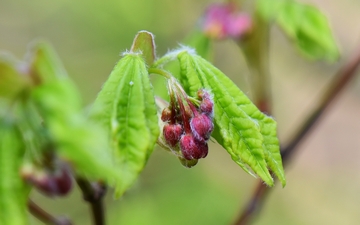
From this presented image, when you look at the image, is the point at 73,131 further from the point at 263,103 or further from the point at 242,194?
the point at 242,194

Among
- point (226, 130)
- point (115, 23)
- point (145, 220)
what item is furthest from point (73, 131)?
point (115, 23)

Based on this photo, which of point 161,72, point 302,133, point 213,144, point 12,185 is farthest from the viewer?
point 213,144

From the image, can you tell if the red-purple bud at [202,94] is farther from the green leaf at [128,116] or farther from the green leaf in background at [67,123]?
the green leaf in background at [67,123]

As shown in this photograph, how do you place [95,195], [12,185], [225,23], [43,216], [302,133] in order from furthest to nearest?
1. [302,133]
2. [225,23]
3. [43,216]
4. [95,195]
5. [12,185]

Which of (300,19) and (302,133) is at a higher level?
(300,19)

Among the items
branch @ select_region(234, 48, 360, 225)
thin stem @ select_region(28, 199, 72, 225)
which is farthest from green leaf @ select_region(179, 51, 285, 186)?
branch @ select_region(234, 48, 360, 225)

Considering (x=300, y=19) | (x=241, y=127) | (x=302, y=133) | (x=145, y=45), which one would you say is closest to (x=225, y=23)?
(x=300, y=19)

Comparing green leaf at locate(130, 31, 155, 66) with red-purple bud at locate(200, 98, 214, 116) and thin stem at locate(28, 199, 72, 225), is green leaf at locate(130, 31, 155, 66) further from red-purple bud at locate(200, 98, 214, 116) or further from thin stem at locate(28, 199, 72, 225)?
thin stem at locate(28, 199, 72, 225)

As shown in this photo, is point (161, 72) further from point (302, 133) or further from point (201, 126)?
point (302, 133)
